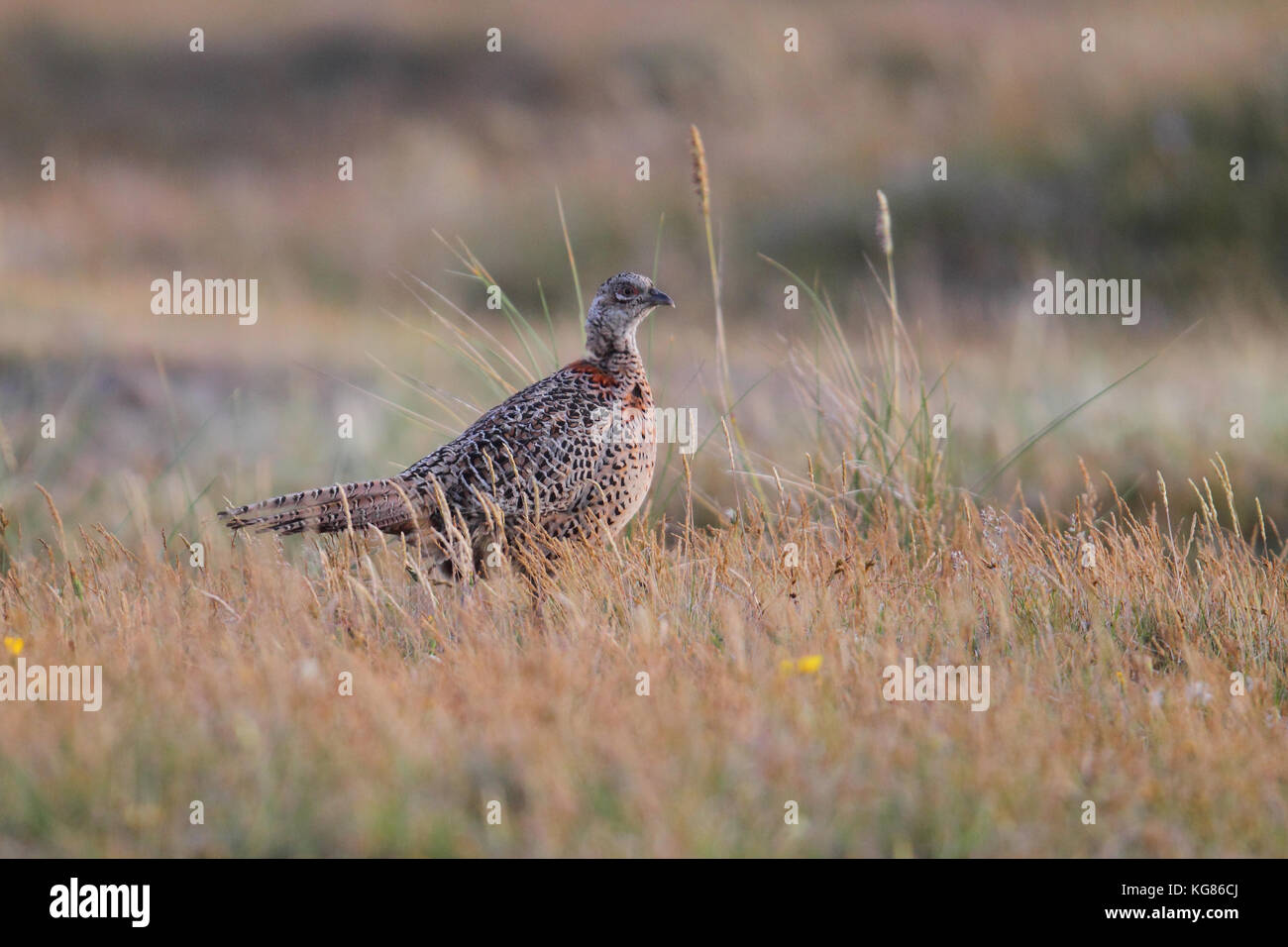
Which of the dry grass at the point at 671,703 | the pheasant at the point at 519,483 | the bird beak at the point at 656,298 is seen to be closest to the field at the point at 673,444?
the dry grass at the point at 671,703

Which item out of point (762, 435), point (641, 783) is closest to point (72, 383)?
point (762, 435)

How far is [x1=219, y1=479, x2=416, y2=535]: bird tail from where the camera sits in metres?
4.77

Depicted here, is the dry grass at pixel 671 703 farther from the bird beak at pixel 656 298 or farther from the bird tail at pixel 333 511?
the bird beak at pixel 656 298

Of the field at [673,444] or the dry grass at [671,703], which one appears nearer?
the dry grass at [671,703]

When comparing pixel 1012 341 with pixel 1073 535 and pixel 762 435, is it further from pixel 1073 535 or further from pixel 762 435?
pixel 1073 535

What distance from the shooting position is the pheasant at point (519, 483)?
15.8 feet

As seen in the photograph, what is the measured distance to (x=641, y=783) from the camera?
3080 mm

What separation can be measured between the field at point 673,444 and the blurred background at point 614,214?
0.06 metres

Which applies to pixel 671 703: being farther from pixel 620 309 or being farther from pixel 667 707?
pixel 620 309

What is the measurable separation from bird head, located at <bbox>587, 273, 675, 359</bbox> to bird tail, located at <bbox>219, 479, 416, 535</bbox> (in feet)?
3.49

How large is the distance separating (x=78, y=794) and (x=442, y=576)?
2.19 metres
